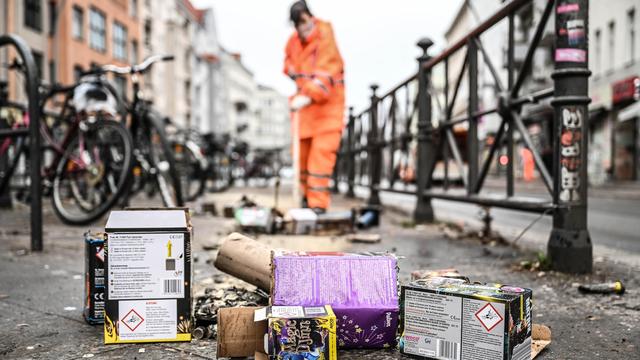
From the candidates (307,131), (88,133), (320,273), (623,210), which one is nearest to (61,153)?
(88,133)

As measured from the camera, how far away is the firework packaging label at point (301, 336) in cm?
175

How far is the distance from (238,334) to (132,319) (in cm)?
41

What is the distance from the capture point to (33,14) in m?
26.5

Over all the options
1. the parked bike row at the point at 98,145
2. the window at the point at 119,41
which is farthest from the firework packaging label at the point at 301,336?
the window at the point at 119,41

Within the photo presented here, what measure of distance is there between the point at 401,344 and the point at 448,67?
4129mm

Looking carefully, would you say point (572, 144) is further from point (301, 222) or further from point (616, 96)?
point (616, 96)

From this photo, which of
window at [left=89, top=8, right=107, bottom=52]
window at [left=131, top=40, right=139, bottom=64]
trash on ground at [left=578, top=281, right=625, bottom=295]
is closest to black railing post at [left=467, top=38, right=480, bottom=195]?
trash on ground at [left=578, top=281, right=625, bottom=295]

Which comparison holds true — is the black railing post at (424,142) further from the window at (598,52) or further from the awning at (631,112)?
the window at (598,52)

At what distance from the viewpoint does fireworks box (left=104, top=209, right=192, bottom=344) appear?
83.4 inches

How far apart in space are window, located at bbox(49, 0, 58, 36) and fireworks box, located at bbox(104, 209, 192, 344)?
29.3 meters

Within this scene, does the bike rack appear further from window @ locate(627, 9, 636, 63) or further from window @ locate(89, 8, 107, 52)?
window @ locate(89, 8, 107, 52)

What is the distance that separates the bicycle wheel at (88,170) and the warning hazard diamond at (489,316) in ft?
13.9

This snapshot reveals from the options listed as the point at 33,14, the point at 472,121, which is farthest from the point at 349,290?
the point at 33,14

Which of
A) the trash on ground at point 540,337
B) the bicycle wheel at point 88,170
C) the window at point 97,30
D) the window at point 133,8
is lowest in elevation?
the trash on ground at point 540,337
